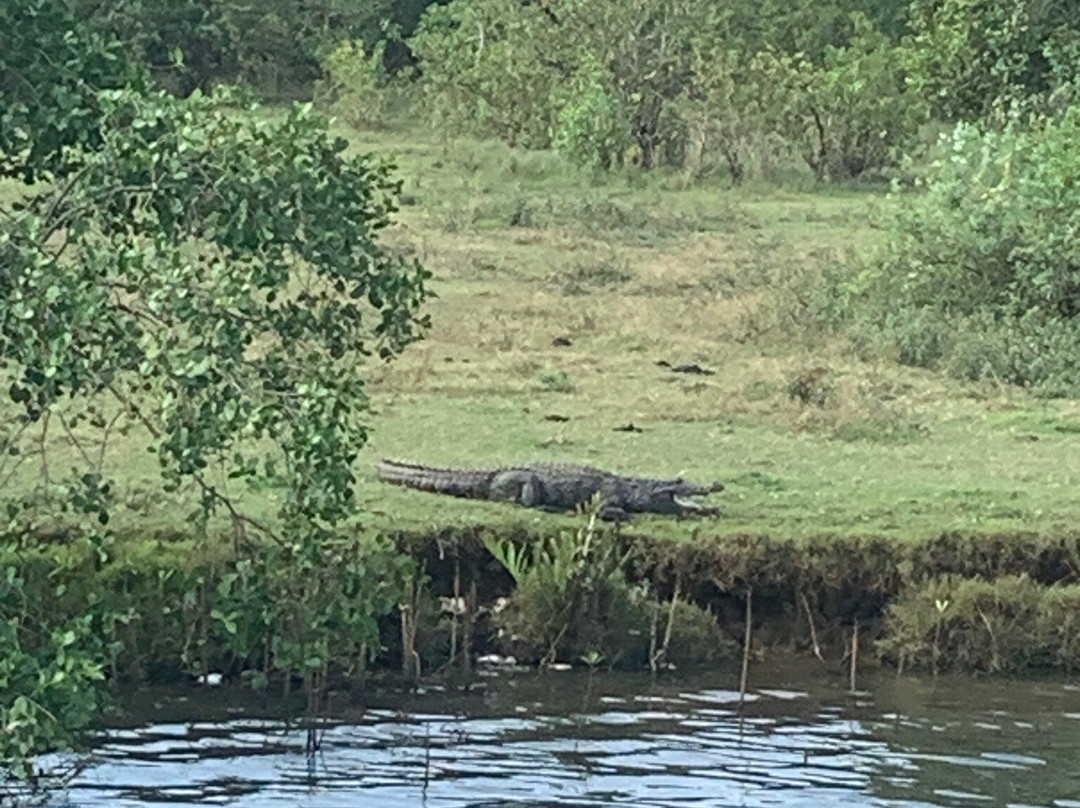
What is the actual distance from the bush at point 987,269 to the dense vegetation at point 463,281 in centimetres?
3

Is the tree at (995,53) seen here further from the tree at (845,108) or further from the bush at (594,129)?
the bush at (594,129)

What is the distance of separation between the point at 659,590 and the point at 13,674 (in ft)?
13.6

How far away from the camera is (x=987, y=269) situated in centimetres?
1570

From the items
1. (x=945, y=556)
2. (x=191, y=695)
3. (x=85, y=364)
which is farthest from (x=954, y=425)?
(x=85, y=364)

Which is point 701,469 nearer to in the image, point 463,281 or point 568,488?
point 568,488

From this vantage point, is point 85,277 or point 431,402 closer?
point 85,277

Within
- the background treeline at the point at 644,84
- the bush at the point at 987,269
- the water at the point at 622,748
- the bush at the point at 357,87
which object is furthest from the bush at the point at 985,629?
the bush at the point at 357,87

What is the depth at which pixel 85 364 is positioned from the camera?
6.16 metres

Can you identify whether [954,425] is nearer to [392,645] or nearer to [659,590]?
[659,590]

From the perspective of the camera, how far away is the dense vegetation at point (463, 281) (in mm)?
6191

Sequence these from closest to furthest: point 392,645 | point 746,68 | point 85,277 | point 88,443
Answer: point 85,277 < point 392,645 < point 88,443 < point 746,68

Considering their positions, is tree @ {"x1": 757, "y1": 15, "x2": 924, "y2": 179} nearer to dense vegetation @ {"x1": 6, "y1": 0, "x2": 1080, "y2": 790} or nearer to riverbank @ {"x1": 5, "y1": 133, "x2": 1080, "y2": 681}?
dense vegetation @ {"x1": 6, "y1": 0, "x2": 1080, "y2": 790}

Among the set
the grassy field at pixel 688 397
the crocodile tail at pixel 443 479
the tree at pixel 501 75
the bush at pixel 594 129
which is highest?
the tree at pixel 501 75

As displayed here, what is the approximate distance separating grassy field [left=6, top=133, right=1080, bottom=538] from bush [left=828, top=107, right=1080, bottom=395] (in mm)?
429
